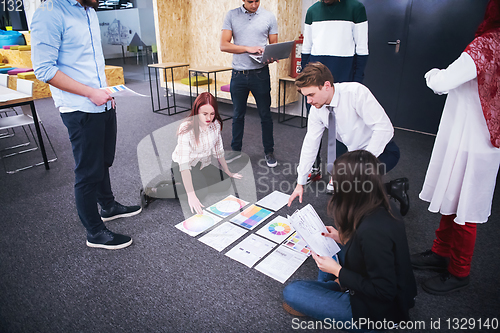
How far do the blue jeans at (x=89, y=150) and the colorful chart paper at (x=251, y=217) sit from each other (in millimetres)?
858

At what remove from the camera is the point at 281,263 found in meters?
1.79

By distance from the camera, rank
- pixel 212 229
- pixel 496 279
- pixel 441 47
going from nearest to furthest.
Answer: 1. pixel 496 279
2. pixel 212 229
3. pixel 441 47

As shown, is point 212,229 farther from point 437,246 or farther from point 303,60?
point 303,60

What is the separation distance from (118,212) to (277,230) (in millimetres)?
1110

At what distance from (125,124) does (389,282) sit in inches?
164

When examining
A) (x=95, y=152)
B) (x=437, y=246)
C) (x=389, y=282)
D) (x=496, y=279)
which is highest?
(x=95, y=152)

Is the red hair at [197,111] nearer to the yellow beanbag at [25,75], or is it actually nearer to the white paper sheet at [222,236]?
the white paper sheet at [222,236]

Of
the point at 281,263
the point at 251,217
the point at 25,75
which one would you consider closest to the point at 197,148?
the point at 251,217

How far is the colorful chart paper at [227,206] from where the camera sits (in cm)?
229

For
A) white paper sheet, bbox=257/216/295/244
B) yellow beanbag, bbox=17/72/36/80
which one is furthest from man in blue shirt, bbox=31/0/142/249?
yellow beanbag, bbox=17/72/36/80

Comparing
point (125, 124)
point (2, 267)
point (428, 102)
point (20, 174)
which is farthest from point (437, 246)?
point (125, 124)

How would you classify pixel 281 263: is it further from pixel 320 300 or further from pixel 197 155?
pixel 197 155

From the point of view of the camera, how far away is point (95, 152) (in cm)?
175

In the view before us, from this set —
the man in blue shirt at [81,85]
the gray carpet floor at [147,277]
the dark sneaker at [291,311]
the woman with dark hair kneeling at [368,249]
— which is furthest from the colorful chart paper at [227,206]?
the woman with dark hair kneeling at [368,249]
